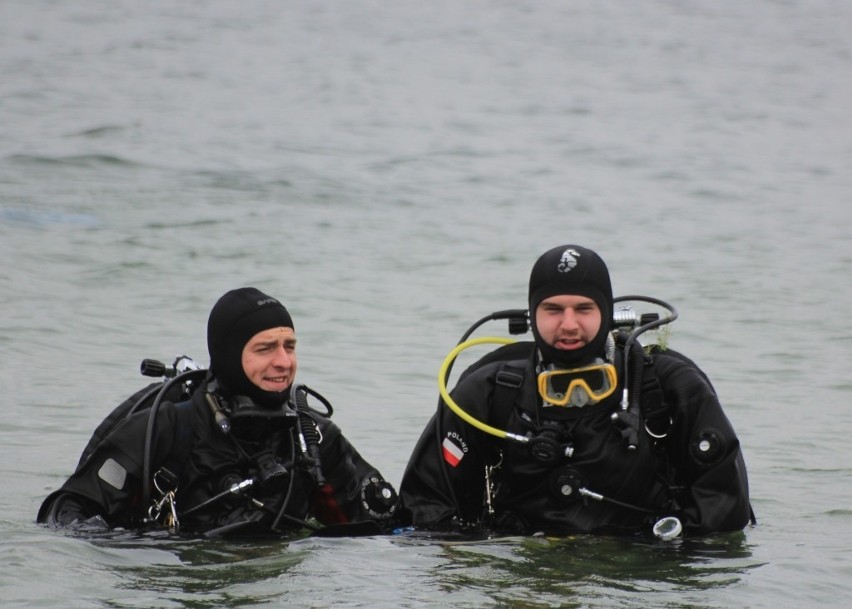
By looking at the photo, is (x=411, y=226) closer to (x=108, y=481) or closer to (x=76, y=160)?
(x=76, y=160)

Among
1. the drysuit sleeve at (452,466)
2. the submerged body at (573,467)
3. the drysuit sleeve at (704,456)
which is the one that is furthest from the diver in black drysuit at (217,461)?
the drysuit sleeve at (704,456)

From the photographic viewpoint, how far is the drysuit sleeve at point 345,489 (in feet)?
17.4

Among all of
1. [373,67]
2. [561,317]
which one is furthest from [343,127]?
[561,317]

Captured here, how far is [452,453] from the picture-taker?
5238 mm

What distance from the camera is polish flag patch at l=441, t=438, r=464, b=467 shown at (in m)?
5.23

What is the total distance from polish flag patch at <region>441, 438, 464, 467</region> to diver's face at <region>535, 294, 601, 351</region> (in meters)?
0.53

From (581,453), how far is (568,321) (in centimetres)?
48

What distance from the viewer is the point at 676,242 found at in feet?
50.5

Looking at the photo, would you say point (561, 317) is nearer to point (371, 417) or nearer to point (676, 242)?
point (371, 417)

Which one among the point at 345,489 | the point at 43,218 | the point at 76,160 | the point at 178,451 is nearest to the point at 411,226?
the point at 43,218

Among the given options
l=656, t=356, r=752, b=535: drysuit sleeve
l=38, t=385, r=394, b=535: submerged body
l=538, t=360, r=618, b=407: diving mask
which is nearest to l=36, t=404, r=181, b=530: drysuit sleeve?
l=38, t=385, r=394, b=535: submerged body

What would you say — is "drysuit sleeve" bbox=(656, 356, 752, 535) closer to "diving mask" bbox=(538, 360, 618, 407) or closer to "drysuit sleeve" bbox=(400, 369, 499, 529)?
"diving mask" bbox=(538, 360, 618, 407)

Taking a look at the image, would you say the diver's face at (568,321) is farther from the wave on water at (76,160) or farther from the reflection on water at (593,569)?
the wave on water at (76,160)

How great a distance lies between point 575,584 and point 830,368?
5869mm
